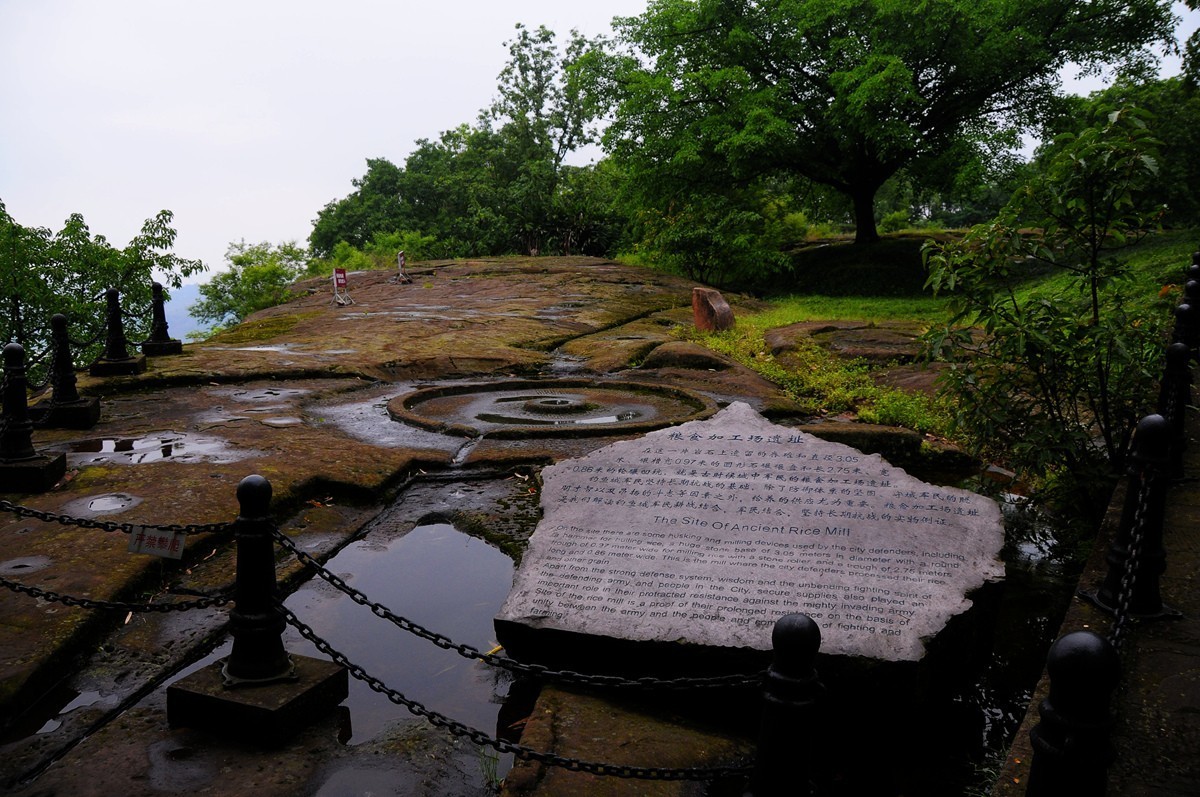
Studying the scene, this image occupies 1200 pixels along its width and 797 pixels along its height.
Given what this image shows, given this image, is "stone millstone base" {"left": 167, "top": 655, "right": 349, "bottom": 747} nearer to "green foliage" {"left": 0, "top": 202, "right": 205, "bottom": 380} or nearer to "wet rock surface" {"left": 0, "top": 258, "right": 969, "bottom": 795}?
"wet rock surface" {"left": 0, "top": 258, "right": 969, "bottom": 795}

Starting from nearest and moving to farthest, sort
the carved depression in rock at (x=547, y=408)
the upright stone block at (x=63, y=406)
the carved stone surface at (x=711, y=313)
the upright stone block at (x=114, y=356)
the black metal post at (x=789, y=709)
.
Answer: the black metal post at (x=789, y=709) < the upright stone block at (x=63, y=406) < the carved depression in rock at (x=547, y=408) < the upright stone block at (x=114, y=356) < the carved stone surface at (x=711, y=313)

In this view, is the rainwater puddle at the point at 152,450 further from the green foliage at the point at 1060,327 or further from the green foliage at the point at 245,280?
the green foliage at the point at 245,280

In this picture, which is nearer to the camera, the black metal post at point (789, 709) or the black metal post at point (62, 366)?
the black metal post at point (789, 709)

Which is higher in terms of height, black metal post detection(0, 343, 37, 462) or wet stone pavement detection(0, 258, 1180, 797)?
black metal post detection(0, 343, 37, 462)

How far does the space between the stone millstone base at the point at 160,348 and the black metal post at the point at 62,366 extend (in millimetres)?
3413

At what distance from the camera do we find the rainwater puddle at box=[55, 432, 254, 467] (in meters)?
4.89

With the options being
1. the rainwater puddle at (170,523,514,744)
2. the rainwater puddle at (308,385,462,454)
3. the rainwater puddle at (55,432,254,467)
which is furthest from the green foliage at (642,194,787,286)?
the rainwater puddle at (170,523,514,744)

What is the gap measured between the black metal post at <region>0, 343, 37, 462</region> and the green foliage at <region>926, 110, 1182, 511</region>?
187 inches

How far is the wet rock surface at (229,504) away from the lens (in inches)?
91.6

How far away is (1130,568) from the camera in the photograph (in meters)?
2.25

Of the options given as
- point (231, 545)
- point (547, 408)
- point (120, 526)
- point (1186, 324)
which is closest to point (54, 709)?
point (120, 526)

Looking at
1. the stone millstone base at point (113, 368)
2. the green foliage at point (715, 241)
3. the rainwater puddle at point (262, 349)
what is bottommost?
the rainwater puddle at point (262, 349)

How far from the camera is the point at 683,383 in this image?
800 cm

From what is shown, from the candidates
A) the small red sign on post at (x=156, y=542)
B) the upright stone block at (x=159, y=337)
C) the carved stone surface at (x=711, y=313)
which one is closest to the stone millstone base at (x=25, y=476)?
the small red sign on post at (x=156, y=542)
